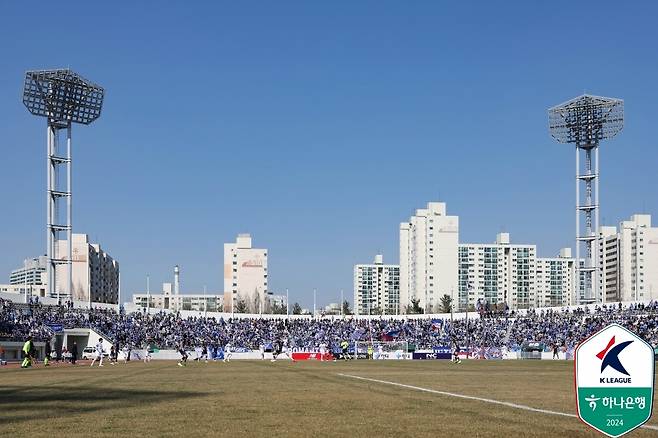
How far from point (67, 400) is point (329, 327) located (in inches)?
3307

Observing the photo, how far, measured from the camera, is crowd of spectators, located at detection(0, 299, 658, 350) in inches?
3447

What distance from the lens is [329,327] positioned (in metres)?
106

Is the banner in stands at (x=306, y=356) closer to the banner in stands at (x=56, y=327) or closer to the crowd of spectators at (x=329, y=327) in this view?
the crowd of spectators at (x=329, y=327)

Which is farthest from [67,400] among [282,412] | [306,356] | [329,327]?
[329,327]

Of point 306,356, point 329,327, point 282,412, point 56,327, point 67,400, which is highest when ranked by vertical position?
point 282,412

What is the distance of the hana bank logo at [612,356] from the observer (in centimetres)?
883

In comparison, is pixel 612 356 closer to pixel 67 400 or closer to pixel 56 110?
pixel 67 400

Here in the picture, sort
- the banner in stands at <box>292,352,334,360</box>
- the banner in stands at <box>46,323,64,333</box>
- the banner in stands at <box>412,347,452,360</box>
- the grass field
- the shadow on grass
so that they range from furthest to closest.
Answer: the banner in stands at <box>46,323,64,333</box>, the banner in stands at <box>412,347,452,360</box>, the banner in stands at <box>292,352,334,360</box>, the shadow on grass, the grass field

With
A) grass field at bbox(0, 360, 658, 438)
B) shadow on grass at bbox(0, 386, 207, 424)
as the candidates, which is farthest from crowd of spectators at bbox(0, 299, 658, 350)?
grass field at bbox(0, 360, 658, 438)

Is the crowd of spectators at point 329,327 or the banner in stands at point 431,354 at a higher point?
the crowd of spectators at point 329,327

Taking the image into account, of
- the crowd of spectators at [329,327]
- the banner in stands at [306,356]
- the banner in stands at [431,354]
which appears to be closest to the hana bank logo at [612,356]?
the banner in stands at [306,356]

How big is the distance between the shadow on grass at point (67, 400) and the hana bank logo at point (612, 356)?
39.3 feet

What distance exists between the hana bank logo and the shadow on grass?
12.0 meters

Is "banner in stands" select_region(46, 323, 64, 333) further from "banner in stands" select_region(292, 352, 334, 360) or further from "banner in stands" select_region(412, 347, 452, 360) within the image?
"banner in stands" select_region(412, 347, 452, 360)
